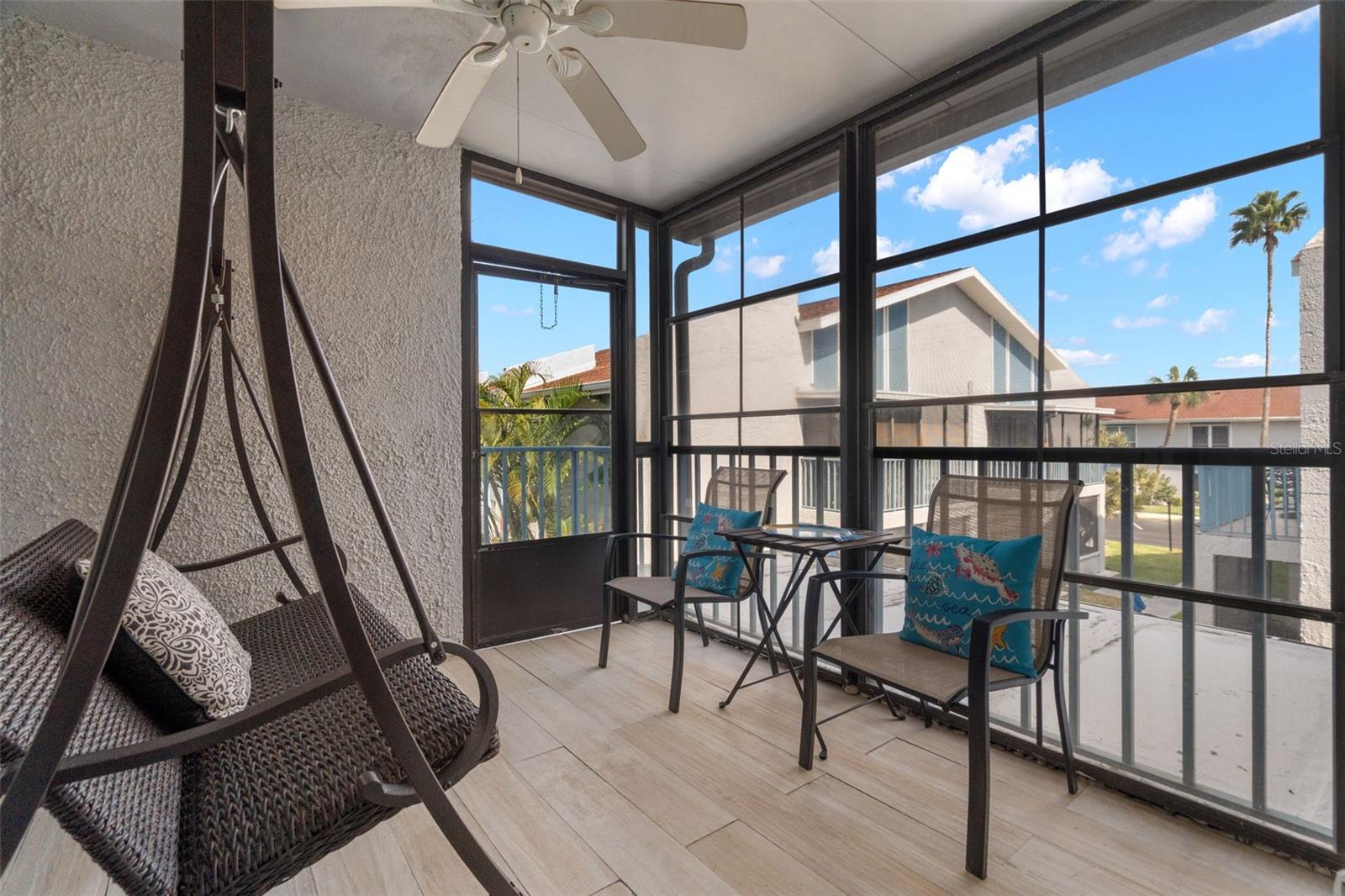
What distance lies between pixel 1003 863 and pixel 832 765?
597 millimetres

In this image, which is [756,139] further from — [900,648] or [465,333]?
[900,648]

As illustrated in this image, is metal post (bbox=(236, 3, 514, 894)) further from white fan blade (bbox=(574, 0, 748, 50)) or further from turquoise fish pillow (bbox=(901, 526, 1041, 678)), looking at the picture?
turquoise fish pillow (bbox=(901, 526, 1041, 678))

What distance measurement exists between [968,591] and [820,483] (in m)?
1.15

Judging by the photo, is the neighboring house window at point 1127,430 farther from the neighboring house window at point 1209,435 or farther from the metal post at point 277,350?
the metal post at point 277,350

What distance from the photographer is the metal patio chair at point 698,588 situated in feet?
8.63

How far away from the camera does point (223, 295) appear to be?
5.61 feet

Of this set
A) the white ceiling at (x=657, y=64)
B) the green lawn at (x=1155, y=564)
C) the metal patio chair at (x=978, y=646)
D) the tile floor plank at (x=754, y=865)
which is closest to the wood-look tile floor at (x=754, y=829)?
the tile floor plank at (x=754, y=865)

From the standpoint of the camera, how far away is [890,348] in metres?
2.72

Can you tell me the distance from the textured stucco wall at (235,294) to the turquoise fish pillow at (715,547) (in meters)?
1.26

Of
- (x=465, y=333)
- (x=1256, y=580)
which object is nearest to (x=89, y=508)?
(x=465, y=333)

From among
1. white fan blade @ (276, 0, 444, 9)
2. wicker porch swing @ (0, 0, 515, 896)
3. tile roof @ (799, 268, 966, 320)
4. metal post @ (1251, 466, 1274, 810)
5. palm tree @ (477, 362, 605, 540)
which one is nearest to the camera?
wicker porch swing @ (0, 0, 515, 896)

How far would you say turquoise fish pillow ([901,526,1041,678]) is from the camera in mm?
1899

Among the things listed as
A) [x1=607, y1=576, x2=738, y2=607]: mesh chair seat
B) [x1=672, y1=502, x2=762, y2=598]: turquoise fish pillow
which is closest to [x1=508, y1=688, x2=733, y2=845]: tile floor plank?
[x1=607, y1=576, x2=738, y2=607]: mesh chair seat

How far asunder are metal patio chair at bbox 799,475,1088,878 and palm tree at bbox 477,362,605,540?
192cm
